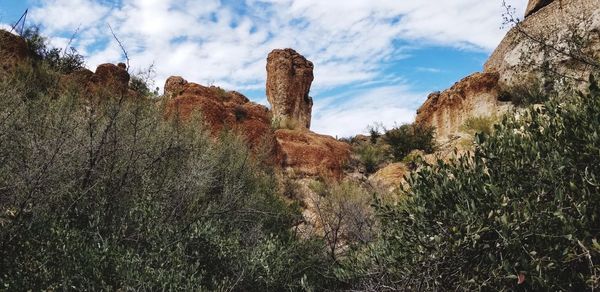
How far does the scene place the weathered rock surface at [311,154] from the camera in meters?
12.1

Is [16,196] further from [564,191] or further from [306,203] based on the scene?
[306,203]

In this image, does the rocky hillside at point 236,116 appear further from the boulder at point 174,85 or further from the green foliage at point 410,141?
the green foliage at point 410,141

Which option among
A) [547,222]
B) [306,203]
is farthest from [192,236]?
[306,203]

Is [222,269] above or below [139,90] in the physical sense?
below

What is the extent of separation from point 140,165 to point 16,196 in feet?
4.99

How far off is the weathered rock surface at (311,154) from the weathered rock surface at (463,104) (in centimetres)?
394

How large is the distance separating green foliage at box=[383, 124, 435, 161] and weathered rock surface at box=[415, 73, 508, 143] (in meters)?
0.82

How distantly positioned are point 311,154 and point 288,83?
7.00m

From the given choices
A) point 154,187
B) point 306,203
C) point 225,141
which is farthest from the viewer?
point 306,203

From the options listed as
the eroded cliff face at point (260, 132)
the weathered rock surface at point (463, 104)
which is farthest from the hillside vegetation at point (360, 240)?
the weathered rock surface at point (463, 104)

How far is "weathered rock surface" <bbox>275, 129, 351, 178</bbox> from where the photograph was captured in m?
12.1

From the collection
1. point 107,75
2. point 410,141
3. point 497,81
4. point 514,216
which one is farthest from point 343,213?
point 497,81

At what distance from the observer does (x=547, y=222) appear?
3334mm

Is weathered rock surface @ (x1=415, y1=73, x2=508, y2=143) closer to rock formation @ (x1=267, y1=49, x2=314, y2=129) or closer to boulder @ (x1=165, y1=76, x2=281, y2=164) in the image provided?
rock formation @ (x1=267, y1=49, x2=314, y2=129)
